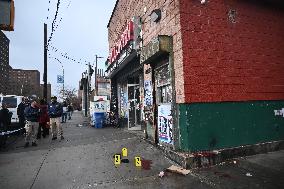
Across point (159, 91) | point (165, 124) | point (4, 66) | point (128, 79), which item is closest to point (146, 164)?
point (165, 124)

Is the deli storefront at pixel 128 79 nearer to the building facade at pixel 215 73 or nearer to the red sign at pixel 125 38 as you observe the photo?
the red sign at pixel 125 38

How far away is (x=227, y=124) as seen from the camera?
7.25 m

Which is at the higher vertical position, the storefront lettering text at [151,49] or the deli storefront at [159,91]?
the storefront lettering text at [151,49]

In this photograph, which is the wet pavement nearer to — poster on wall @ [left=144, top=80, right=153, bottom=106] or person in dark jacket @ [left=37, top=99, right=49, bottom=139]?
poster on wall @ [left=144, top=80, right=153, bottom=106]

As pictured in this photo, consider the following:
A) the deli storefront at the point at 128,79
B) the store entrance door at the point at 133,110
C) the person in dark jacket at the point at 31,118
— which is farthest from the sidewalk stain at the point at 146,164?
the store entrance door at the point at 133,110

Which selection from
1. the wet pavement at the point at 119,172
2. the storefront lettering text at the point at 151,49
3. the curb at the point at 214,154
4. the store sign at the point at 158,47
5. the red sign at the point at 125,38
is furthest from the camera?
the red sign at the point at 125,38

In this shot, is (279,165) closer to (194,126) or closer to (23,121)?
(194,126)

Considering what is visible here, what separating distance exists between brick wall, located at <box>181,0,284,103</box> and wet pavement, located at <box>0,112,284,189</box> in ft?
6.24

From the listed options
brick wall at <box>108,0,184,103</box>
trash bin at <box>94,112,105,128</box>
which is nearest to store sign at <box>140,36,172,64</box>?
brick wall at <box>108,0,184,103</box>

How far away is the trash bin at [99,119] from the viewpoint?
16.1 metres

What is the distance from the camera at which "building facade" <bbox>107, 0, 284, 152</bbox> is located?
693 cm

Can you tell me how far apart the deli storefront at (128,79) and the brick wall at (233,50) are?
11.8ft

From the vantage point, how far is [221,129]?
282 inches

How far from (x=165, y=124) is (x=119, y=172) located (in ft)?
7.43
